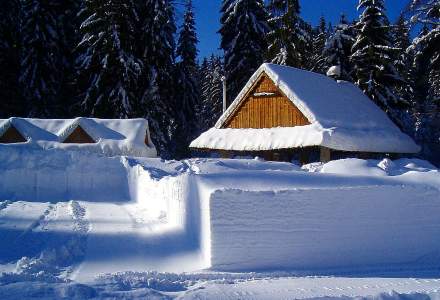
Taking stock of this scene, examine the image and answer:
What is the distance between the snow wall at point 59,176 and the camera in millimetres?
16844

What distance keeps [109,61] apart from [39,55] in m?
6.15

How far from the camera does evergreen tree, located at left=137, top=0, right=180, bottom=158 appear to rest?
33.4 metres

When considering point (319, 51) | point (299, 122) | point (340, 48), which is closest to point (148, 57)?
point (340, 48)

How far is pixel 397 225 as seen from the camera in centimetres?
748

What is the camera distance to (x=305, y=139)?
17859 millimetres

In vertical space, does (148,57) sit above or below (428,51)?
above

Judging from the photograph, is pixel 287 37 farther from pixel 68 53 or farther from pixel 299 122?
pixel 68 53

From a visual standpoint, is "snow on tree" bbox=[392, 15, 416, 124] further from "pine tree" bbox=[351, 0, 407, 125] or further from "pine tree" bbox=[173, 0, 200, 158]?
"pine tree" bbox=[173, 0, 200, 158]

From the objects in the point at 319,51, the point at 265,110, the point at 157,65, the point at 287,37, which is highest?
the point at 319,51

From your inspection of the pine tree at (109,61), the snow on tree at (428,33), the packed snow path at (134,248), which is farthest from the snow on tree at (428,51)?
the pine tree at (109,61)

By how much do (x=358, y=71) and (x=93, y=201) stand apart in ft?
66.2

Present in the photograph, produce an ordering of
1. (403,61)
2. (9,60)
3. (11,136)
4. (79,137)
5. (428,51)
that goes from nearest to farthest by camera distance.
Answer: (428,51)
(11,136)
(79,137)
(9,60)
(403,61)

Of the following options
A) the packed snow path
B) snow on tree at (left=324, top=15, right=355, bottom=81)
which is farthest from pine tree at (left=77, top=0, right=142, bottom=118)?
the packed snow path

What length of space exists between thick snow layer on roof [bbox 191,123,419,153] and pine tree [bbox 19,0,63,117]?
59.0ft
